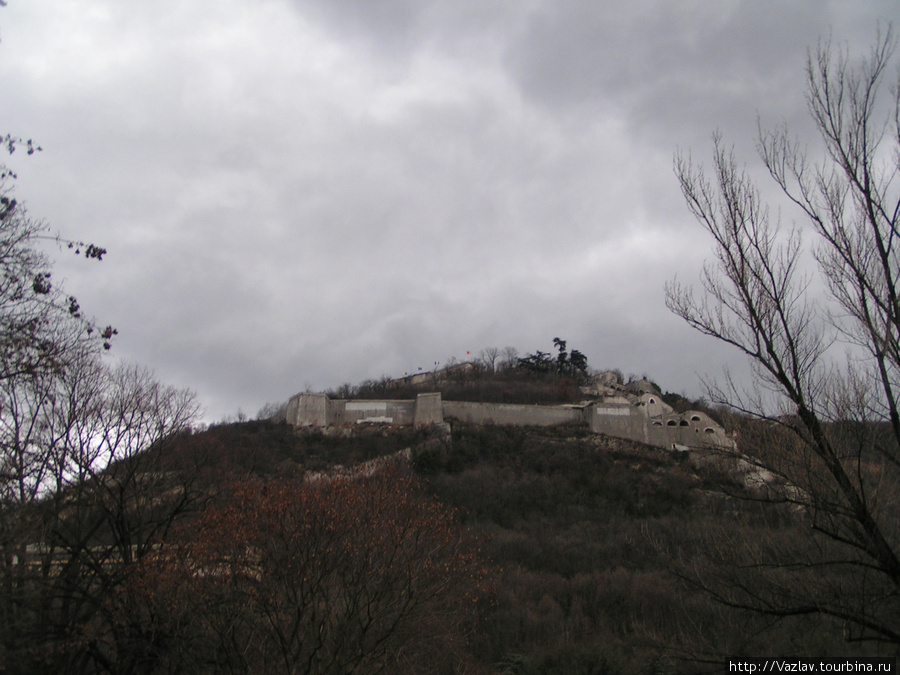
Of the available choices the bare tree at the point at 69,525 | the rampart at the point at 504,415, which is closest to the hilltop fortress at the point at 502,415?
the rampart at the point at 504,415

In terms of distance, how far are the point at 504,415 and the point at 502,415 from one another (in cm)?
16

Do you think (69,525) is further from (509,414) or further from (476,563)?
(509,414)

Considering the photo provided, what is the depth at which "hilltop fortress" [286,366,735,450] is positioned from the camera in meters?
46.0

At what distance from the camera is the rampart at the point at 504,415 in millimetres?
46000

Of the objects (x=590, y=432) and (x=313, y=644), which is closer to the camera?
(x=313, y=644)

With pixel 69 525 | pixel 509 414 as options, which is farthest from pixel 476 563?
pixel 509 414

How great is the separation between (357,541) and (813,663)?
812 cm

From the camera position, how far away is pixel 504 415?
49219mm

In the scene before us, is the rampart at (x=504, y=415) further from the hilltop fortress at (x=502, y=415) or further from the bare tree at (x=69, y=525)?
the bare tree at (x=69, y=525)

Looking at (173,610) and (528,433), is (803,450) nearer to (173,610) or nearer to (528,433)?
(173,610)

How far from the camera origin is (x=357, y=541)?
1297cm

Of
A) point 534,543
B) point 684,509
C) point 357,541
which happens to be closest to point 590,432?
point 684,509

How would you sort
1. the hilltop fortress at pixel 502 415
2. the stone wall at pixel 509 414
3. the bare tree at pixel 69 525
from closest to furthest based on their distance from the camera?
the bare tree at pixel 69 525 → the hilltop fortress at pixel 502 415 → the stone wall at pixel 509 414

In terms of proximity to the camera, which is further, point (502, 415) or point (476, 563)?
point (502, 415)
